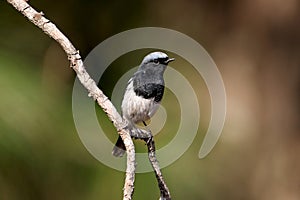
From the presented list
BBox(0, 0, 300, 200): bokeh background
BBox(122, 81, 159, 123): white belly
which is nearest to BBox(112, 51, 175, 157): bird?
BBox(122, 81, 159, 123): white belly

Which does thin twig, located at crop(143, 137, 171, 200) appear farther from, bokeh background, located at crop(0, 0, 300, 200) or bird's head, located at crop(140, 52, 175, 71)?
bokeh background, located at crop(0, 0, 300, 200)

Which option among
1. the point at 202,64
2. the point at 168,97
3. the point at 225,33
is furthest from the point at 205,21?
the point at 168,97

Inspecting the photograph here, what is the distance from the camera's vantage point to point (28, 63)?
944 mm

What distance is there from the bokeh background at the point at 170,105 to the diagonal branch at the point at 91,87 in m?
0.52

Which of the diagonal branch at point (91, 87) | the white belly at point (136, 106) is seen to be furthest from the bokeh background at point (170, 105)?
the diagonal branch at point (91, 87)

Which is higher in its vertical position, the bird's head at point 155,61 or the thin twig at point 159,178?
the bird's head at point 155,61

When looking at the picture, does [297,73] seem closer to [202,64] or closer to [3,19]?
[202,64]

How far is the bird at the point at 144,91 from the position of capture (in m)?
0.31

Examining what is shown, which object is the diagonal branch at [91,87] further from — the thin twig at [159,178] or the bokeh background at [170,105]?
the bokeh background at [170,105]

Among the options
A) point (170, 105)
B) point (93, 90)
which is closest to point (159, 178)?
point (93, 90)

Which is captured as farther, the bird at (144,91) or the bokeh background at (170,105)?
the bokeh background at (170,105)

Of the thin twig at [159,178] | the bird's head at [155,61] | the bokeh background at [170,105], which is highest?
the bokeh background at [170,105]

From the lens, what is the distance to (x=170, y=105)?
0.99 meters

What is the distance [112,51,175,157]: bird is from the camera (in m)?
0.31
